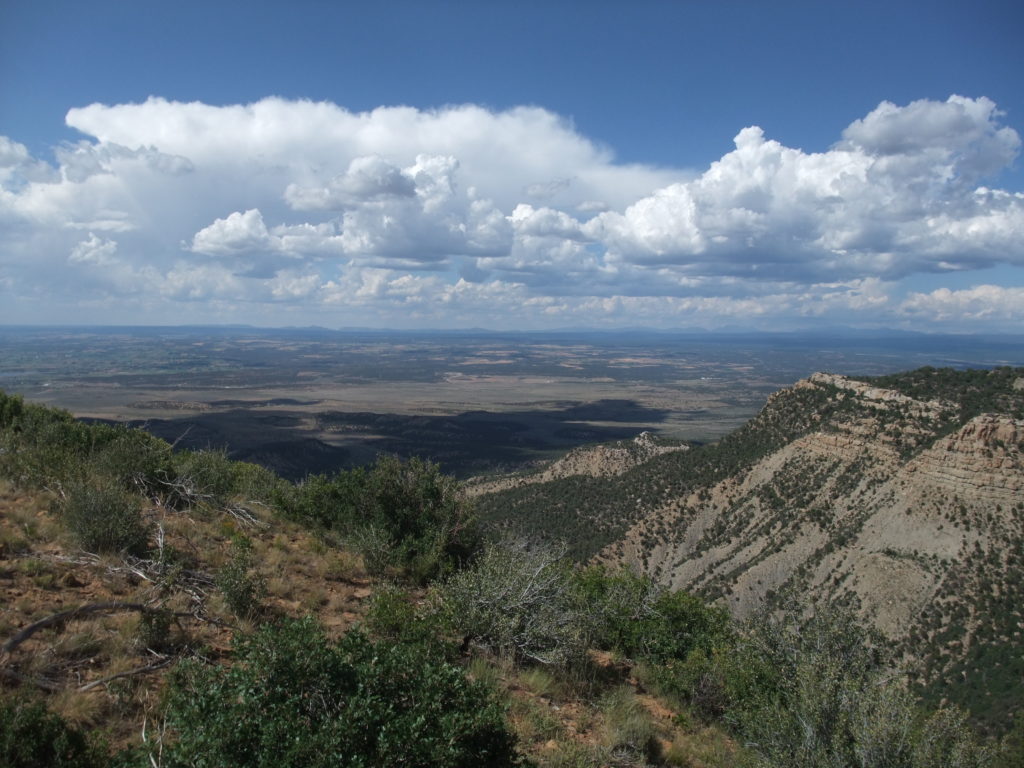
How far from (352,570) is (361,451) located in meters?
85.0

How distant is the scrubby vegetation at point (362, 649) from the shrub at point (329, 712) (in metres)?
0.02

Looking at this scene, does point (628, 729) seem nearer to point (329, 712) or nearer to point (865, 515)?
point (329, 712)

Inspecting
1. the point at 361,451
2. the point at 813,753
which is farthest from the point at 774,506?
the point at 361,451

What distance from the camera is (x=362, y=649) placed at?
5.24 meters

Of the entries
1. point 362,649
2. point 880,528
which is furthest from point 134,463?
point 880,528

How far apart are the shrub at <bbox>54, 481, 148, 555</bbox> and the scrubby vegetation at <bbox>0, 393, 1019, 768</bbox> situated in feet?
0.10

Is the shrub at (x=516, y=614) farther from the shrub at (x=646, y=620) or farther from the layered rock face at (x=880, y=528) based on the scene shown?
the layered rock face at (x=880, y=528)

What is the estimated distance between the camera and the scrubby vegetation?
4.39 metres

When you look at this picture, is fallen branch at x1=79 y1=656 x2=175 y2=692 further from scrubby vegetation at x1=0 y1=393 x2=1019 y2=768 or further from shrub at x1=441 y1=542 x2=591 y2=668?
shrub at x1=441 y1=542 x2=591 y2=668

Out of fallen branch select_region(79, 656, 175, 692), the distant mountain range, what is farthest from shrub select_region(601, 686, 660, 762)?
the distant mountain range

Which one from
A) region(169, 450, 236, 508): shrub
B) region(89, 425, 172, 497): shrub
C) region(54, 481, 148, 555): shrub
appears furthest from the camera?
region(169, 450, 236, 508): shrub

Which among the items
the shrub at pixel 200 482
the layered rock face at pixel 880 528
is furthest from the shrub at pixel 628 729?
the layered rock face at pixel 880 528

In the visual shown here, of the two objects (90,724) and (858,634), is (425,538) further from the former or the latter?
(858,634)

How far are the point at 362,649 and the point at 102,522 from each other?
17.4 ft
